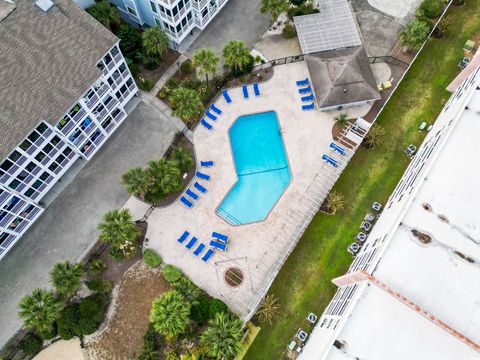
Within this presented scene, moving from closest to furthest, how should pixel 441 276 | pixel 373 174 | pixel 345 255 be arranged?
pixel 441 276 → pixel 345 255 → pixel 373 174

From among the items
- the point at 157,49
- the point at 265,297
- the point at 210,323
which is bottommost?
the point at 210,323

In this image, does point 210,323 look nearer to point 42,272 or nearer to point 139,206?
point 139,206

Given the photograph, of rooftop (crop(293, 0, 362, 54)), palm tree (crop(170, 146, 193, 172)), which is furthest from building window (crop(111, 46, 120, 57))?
rooftop (crop(293, 0, 362, 54))

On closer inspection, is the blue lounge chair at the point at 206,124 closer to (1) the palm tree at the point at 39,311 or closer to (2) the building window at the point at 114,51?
(2) the building window at the point at 114,51

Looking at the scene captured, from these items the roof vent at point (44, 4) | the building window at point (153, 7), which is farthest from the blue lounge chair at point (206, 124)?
the roof vent at point (44, 4)

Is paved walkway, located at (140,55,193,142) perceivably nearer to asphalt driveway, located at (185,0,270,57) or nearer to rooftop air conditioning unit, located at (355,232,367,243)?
asphalt driveway, located at (185,0,270,57)

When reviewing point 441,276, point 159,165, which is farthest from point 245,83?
point 441,276
